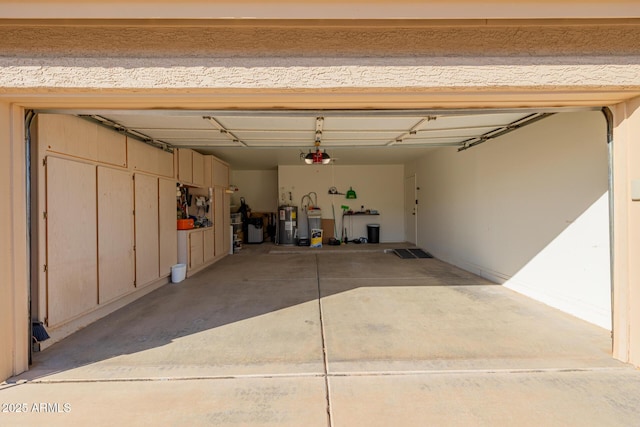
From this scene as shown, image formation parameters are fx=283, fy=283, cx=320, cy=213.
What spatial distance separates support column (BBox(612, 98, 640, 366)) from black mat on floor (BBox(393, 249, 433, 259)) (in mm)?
4662

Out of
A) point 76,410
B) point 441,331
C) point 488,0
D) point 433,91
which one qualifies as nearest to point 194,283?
point 76,410

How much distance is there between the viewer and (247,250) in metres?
8.38

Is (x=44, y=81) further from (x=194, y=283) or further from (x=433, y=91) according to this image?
(x=194, y=283)

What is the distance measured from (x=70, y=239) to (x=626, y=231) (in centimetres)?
491

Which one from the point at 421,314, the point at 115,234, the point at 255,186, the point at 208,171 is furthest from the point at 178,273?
the point at 255,186

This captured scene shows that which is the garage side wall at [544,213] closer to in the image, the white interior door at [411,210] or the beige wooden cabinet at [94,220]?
the white interior door at [411,210]

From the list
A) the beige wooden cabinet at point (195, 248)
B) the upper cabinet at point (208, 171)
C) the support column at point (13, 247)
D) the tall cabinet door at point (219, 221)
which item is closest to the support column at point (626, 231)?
the support column at point (13, 247)

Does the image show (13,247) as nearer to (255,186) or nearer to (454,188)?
(454,188)

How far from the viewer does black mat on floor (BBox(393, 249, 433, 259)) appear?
6.93 metres

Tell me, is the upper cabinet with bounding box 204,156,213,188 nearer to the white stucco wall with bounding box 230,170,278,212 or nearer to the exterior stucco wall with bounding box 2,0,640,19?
the white stucco wall with bounding box 230,170,278,212

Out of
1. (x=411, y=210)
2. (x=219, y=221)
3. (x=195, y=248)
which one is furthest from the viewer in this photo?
(x=411, y=210)

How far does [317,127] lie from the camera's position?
3.83 metres

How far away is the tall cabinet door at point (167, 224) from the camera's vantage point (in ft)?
15.5

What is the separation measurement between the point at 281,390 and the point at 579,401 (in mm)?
1905
